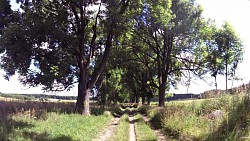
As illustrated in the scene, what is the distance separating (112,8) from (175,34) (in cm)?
1351

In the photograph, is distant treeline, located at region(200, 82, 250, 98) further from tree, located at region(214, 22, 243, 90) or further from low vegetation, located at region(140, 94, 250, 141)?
tree, located at region(214, 22, 243, 90)

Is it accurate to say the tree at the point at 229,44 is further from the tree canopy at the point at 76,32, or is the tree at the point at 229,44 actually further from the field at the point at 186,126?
the field at the point at 186,126

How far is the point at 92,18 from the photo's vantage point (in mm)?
24562

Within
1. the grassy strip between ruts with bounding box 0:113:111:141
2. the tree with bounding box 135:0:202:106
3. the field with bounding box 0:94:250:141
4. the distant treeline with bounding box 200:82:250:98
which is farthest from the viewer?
the tree with bounding box 135:0:202:106

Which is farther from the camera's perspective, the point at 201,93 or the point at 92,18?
the point at 92,18

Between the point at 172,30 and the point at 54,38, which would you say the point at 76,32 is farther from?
the point at 172,30

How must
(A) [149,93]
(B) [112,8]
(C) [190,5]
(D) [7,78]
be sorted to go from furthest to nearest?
(A) [149,93], (C) [190,5], (D) [7,78], (B) [112,8]

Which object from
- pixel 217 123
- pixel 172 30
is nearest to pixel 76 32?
pixel 172 30

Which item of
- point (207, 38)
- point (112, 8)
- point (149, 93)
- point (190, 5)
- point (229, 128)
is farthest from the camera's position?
point (149, 93)

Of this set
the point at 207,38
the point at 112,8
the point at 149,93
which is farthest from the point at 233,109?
the point at 149,93

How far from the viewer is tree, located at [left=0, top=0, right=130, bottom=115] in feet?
69.9

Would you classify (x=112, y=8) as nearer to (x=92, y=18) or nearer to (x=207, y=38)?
(x=92, y=18)

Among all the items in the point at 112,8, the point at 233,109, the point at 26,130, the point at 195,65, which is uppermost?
the point at 112,8

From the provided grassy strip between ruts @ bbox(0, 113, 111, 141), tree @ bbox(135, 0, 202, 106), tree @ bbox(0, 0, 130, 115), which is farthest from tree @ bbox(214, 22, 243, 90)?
grassy strip between ruts @ bbox(0, 113, 111, 141)
